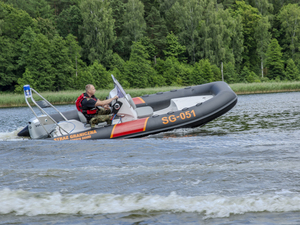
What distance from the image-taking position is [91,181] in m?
3.24

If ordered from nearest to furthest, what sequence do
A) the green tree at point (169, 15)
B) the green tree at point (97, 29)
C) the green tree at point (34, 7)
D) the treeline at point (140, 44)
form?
the treeline at point (140, 44) → the green tree at point (97, 29) → the green tree at point (34, 7) → the green tree at point (169, 15)

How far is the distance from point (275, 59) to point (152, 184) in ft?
131

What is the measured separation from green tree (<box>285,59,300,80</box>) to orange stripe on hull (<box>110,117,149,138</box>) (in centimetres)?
3711

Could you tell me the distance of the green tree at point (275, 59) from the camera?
1542 inches

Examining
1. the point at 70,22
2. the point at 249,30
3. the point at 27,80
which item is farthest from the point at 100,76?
the point at 249,30

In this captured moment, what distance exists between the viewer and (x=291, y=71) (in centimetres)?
3847

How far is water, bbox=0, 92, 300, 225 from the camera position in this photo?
2.56 metres

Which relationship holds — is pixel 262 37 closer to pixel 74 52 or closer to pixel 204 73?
pixel 204 73

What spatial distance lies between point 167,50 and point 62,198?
38.4 m

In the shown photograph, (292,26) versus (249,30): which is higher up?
(249,30)

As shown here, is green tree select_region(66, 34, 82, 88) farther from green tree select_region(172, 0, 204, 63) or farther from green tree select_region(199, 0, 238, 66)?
green tree select_region(199, 0, 238, 66)

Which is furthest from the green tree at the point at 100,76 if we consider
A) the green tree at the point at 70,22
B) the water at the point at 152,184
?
the water at the point at 152,184

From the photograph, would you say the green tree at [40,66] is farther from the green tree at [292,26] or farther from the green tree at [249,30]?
the green tree at [292,26]

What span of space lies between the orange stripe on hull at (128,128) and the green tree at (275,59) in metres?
37.2
